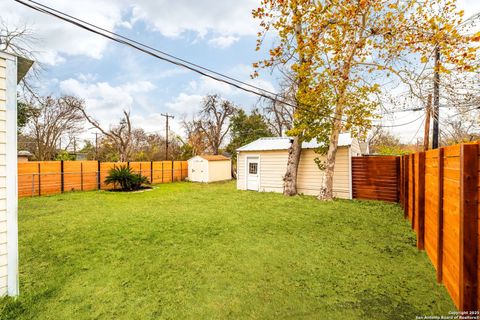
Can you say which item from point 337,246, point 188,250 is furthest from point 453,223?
point 188,250

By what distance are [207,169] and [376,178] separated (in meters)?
10.5

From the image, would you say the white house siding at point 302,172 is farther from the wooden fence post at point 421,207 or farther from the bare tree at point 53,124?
the bare tree at point 53,124

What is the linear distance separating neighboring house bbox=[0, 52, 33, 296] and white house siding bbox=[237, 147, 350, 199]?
9.39 meters

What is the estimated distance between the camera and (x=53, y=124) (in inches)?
723

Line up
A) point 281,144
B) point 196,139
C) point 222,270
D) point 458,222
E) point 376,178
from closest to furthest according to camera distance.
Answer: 1. point 458,222
2. point 222,270
3. point 376,178
4. point 281,144
5. point 196,139

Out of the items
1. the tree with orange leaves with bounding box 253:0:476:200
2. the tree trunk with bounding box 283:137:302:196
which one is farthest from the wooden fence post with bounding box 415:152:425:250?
the tree trunk with bounding box 283:137:302:196

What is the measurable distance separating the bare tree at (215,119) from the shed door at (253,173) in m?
12.1

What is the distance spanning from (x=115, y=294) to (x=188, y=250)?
4.42 ft

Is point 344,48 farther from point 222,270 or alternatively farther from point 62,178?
point 62,178

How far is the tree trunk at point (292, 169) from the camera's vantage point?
9.70 meters

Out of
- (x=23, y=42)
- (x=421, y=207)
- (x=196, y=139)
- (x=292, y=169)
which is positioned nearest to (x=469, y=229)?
(x=421, y=207)

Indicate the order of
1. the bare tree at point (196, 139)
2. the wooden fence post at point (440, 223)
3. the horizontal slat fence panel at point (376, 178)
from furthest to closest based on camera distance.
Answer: the bare tree at point (196, 139)
the horizontal slat fence panel at point (376, 178)
the wooden fence post at point (440, 223)

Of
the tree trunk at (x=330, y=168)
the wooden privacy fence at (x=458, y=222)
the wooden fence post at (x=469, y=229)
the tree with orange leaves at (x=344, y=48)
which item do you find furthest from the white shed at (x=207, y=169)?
the wooden fence post at (x=469, y=229)

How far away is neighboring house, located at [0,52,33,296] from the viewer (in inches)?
92.1
